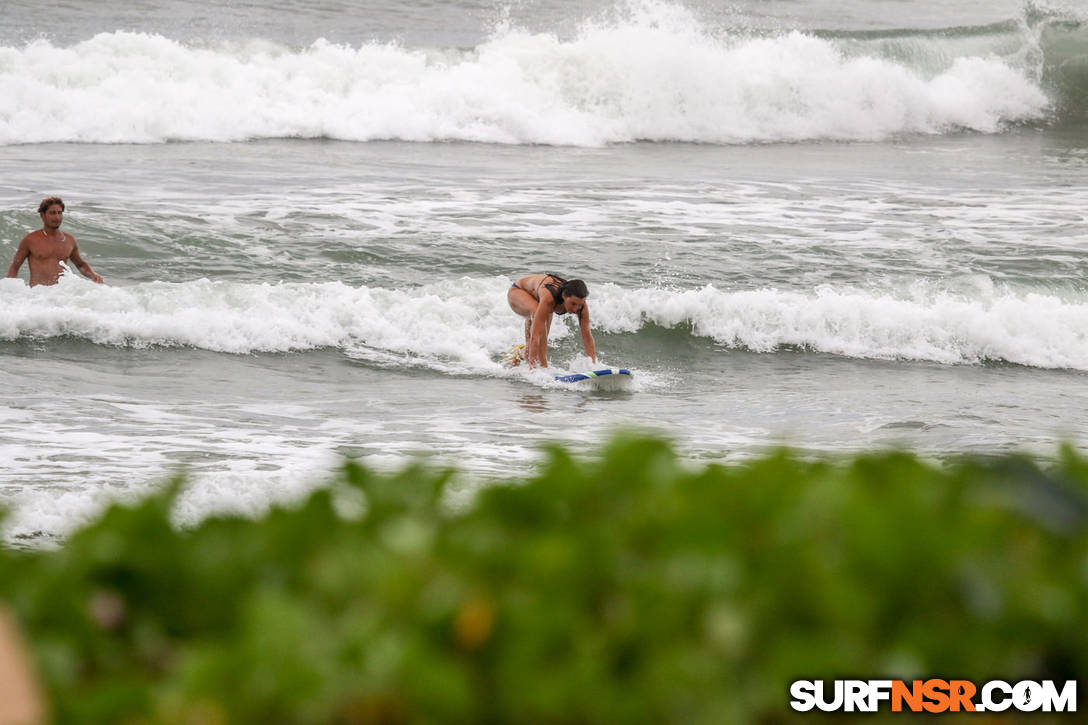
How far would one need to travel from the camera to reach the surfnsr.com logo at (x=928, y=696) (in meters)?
1.68

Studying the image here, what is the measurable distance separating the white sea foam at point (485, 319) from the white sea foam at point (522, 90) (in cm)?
1177

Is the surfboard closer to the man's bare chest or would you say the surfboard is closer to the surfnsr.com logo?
the man's bare chest

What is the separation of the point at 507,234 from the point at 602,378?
652cm

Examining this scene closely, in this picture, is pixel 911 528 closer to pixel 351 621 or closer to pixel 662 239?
pixel 351 621

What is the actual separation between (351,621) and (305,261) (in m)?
16.4

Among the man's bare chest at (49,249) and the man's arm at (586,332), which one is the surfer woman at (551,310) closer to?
the man's arm at (586,332)

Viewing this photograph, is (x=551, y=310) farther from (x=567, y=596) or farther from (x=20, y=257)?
(x=567, y=596)

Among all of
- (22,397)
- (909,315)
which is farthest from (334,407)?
(909,315)

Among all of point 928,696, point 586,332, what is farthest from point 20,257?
point 928,696

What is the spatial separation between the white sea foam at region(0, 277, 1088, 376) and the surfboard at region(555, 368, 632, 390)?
937 mm

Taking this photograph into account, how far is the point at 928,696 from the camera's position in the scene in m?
1.71

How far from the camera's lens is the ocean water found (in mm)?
10844

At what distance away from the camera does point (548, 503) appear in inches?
80.4

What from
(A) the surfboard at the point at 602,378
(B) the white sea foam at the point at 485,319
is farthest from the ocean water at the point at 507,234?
(A) the surfboard at the point at 602,378
